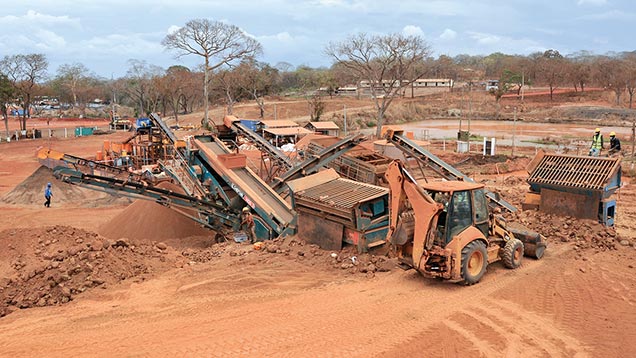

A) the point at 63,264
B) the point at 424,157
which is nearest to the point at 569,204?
the point at 424,157

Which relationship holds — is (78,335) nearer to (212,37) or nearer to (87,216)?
(87,216)

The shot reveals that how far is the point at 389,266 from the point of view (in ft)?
31.9

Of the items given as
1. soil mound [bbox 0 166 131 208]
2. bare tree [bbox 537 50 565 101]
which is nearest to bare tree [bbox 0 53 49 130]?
soil mound [bbox 0 166 131 208]

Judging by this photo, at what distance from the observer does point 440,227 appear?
8.68 metres

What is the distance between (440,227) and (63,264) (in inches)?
254

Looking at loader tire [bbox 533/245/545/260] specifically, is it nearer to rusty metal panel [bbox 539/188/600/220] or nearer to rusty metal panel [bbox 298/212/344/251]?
rusty metal panel [bbox 539/188/600/220]

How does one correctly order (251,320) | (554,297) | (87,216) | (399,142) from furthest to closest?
(87,216) → (399,142) → (554,297) → (251,320)

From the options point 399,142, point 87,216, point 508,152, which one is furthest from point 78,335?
point 508,152

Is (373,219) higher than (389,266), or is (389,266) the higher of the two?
(373,219)

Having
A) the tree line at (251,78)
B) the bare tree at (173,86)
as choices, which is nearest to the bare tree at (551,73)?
the tree line at (251,78)

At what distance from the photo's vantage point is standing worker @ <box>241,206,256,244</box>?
1283 centimetres

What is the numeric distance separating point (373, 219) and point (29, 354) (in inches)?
242

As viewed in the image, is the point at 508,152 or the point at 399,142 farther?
the point at 508,152

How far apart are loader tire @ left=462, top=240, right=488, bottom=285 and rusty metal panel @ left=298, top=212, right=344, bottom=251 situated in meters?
2.58
